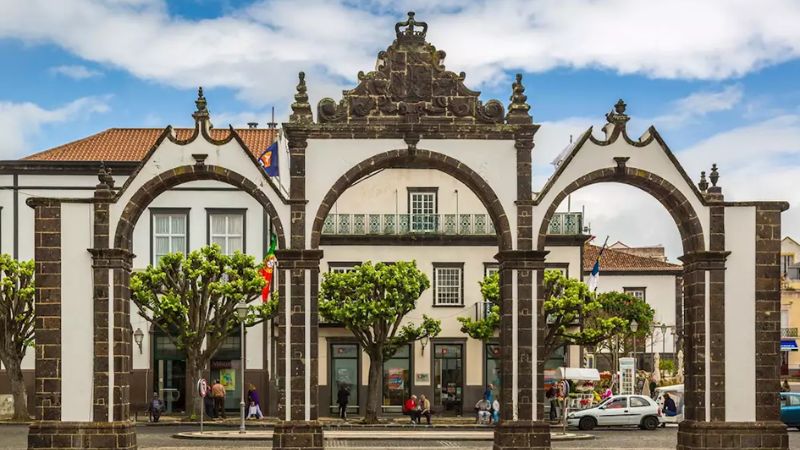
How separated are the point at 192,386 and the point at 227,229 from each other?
217 inches

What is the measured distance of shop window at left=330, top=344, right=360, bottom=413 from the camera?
39.8 m

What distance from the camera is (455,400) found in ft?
131

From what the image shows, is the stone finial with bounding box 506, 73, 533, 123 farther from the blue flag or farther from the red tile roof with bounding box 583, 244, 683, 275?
the red tile roof with bounding box 583, 244, 683, 275

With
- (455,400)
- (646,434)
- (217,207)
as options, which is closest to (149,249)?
(217,207)

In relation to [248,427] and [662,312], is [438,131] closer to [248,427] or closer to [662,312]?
[248,427]

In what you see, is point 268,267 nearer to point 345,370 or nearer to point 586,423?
point 345,370

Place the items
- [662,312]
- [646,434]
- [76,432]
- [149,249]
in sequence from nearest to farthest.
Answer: [76,432] → [646,434] → [149,249] → [662,312]

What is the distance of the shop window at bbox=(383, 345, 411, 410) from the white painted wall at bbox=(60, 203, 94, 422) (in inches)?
742

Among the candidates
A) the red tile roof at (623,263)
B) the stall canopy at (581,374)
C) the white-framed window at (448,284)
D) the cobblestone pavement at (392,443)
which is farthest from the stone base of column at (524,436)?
the red tile roof at (623,263)

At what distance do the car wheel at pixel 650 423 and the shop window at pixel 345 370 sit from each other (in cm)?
993

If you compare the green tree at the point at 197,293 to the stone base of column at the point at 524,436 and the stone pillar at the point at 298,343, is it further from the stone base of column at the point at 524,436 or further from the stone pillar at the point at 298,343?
the stone base of column at the point at 524,436

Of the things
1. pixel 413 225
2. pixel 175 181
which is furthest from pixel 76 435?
pixel 413 225

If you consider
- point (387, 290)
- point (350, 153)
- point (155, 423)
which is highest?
point (350, 153)

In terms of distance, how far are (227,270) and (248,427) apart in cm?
440
